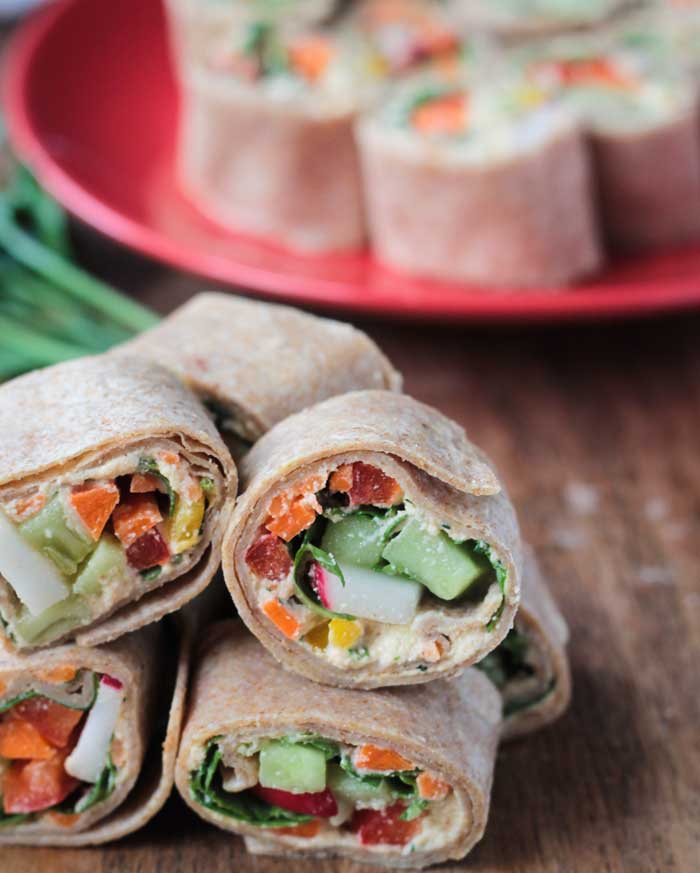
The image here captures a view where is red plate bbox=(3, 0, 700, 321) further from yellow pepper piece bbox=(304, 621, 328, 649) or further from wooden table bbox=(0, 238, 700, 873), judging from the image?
yellow pepper piece bbox=(304, 621, 328, 649)

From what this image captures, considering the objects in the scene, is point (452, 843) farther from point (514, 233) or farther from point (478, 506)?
point (514, 233)

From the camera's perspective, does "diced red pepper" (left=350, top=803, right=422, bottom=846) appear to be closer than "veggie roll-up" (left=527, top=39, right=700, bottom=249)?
Yes

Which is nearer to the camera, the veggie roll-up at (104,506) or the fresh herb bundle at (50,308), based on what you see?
the veggie roll-up at (104,506)

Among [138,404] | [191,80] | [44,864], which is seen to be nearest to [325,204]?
[191,80]

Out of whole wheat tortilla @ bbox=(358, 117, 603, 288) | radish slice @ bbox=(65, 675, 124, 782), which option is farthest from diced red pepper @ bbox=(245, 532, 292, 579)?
whole wheat tortilla @ bbox=(358, 117, 603, 288)

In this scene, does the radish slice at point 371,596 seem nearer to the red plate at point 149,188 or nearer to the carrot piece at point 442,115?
the red plate at point 149,188

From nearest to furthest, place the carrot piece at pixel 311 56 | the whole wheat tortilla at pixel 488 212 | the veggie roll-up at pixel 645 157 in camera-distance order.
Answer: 1. the whole wheat tortilla at pixel 488 212
2. the veggie roll-up at pixel 645 157
3. the carrot piece at pixel 311 56

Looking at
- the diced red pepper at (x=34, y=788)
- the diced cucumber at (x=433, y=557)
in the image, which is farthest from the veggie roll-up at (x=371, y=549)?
the diced red pepper at (x=34, y=788)

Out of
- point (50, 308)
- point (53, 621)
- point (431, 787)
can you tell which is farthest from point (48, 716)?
point (50, 308)
